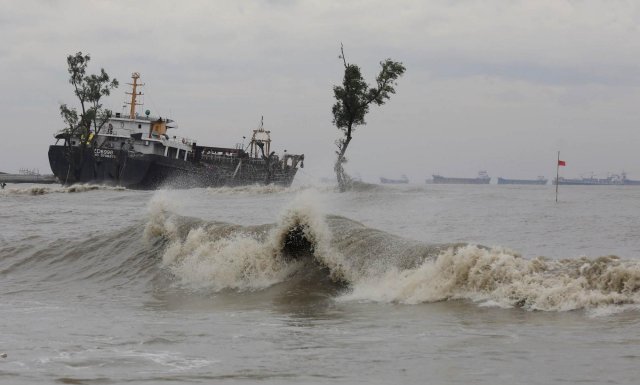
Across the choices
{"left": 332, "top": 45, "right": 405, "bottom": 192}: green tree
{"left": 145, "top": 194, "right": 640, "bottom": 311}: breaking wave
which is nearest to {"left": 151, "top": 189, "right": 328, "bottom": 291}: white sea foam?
{"left": 145, "top": 194, "right": 640, "bottom": 311}: breaking wave

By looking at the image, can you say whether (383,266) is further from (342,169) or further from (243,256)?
(342,169)

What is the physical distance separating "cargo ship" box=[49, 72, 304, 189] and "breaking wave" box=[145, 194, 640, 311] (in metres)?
46.7

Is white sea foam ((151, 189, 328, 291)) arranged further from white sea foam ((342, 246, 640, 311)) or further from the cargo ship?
the cargo ship

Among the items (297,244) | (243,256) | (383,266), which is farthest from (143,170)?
(383,266)

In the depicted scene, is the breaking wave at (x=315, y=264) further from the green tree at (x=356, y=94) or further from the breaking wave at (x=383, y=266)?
the green tree at (x=356, y=94)

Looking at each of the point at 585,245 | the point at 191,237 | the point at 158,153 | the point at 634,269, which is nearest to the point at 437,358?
the point at 634,269

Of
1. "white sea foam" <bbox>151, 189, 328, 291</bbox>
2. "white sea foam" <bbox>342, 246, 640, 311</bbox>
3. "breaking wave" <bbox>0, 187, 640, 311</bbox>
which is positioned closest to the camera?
"white sea foam" <bbox>342, 246, 640, 311</bbox>

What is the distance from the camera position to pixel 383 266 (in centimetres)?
1332

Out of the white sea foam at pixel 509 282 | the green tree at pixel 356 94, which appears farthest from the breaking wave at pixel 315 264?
the green tree at pixel 356 94

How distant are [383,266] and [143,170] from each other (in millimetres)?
53428

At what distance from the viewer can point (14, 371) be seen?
24.0 ft

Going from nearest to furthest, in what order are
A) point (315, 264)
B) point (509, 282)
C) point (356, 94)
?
point (509, 282), point (315, 264), point (356, 94)

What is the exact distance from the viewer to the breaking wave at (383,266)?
10.4 meters

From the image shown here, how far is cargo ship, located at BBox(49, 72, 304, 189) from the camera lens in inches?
2569
